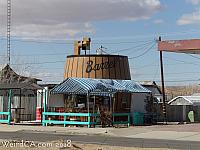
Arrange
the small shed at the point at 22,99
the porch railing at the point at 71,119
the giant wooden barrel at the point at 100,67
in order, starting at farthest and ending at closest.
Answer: the giant wooden barrel at the point at 100,67 → the small shed at the point at 22,99 → the porch railing at the point at 71,119

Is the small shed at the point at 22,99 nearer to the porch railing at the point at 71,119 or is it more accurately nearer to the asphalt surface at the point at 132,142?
the porch railing at the point at 71,119

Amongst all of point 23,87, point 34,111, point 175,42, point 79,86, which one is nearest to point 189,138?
point 175,42

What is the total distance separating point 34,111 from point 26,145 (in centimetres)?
2474

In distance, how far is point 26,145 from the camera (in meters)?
17.9

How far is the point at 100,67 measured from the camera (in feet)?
149

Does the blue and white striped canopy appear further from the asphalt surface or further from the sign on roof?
the asphalt surface

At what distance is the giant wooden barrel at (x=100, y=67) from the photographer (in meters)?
45.4

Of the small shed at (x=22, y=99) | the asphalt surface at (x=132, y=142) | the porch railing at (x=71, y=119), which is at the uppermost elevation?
the small shed at (x=22, y=99)

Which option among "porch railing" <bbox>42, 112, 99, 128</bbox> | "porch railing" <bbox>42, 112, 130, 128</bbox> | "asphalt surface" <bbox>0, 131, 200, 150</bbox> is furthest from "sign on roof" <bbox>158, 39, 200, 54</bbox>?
"asphalt surface" <bbox>0, 131, 200, 150</bbox>

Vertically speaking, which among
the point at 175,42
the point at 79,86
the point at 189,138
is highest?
the point at 175,42

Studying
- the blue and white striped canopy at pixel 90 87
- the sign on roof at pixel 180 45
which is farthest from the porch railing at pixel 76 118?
the sign on roof at pixel 180 45

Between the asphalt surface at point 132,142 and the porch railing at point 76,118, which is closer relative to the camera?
the asphalt surface at point 132,142

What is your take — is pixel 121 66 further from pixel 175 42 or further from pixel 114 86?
pixel 175 42

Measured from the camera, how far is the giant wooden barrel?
149 feet
